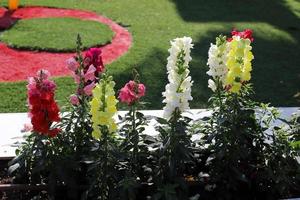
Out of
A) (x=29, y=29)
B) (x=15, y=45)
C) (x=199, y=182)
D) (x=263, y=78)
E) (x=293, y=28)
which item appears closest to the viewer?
(x=199, y=182)

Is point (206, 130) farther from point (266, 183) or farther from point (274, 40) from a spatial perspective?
point (274, 40)

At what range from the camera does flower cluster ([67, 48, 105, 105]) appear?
3.48 m

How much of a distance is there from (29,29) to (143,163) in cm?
473

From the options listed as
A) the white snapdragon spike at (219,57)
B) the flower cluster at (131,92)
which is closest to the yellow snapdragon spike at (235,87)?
the white snapdragon spike at (219,57)

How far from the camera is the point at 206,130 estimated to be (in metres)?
3.76

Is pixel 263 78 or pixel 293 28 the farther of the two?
pixel 293 28

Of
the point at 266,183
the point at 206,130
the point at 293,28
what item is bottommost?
the point at 266,183

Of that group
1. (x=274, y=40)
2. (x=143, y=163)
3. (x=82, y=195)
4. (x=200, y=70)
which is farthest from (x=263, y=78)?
(x=82, y=195)

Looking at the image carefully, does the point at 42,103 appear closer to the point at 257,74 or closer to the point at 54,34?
the point at 257,74

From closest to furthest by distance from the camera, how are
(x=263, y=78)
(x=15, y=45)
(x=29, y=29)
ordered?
(x=263, y=78) < (x=15, y=45) < (x=29, y=29)

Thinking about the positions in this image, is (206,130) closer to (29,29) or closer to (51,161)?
(51,161)

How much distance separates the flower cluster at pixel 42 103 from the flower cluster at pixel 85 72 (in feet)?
0.87

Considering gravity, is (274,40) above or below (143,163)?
above

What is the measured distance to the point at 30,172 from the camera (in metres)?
3.58
